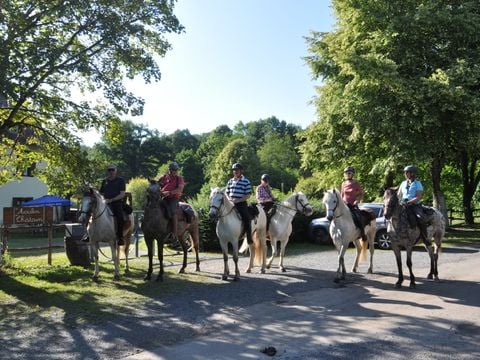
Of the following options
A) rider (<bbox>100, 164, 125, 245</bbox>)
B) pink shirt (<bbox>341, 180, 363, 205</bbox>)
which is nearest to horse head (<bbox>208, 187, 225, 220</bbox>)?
rider (<bbox>100, 164, 125, 245</bbox>)

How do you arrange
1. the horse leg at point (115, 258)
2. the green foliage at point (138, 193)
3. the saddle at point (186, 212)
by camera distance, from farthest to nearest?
the green foliage at point (138, 193) → the saddle at point (186, 212) → the horse leg at point (115, 258)

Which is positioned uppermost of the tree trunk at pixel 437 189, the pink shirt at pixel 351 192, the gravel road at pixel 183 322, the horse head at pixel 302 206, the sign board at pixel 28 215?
the tree trunk at pixel 437 189

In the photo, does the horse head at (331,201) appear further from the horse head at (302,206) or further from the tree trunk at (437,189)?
the tree trunk at (437,189)

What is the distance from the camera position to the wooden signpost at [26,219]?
46.4 ft

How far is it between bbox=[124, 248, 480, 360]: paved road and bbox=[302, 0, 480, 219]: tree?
1250cm

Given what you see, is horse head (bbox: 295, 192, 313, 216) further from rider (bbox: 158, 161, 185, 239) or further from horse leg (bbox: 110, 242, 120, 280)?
horse leg (bbox: 110, 242, 120, 280)

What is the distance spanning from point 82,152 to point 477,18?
18.7 m

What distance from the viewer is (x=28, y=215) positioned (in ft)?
47.3

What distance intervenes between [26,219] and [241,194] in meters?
7.11

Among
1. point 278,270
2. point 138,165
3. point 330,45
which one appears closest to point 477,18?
point 330,45

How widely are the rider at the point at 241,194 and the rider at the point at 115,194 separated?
8.92 ft

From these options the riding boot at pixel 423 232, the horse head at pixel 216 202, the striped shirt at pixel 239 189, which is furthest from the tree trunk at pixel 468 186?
the horse head at pixel 216 202

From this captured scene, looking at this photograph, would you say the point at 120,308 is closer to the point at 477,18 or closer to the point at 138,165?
the point at 477,18

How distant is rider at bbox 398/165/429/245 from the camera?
10969 millimetres
